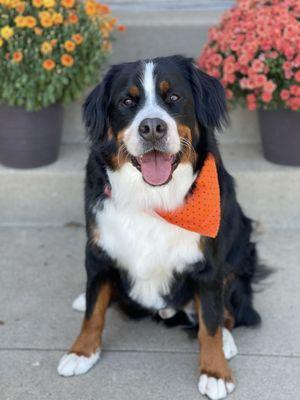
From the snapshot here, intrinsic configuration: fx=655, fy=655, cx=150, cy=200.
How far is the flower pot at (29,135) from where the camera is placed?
4.05 m

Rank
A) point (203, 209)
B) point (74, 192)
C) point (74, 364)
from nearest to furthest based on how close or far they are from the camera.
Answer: point (203, 209)
point (74, 364)
point (74, 192)

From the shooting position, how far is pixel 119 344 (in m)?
3.04

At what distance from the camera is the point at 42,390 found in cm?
272

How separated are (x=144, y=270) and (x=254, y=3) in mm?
2148

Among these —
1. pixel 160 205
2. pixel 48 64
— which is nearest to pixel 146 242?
pixel 160 205

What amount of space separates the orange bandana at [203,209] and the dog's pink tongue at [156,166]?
182 millimetres

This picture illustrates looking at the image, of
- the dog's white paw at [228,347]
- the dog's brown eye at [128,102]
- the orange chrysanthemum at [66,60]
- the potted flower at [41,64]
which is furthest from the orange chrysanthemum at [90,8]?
the dog's white paw at [228,347]

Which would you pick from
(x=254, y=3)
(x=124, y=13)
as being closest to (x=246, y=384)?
(x=254, y=3)

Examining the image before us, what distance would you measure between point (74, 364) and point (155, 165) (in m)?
0.94

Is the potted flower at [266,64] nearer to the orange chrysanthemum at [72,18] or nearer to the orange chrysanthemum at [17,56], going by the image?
the orange chrysanthemum at [72,18]

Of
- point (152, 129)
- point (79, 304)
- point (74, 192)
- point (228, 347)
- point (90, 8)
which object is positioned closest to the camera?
point (152, 129)

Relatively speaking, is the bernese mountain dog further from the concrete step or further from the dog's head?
the concrete step

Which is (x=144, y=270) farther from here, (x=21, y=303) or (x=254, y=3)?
(x=254, y=3)

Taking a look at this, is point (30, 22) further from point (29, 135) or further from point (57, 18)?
point (29, 135)
